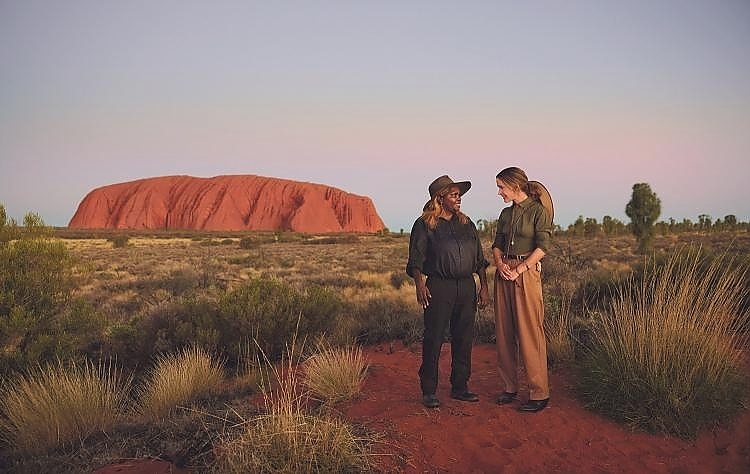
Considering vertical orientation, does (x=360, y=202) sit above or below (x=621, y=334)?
above

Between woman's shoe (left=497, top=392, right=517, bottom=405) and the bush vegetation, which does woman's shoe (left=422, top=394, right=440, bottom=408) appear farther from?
the bush vegetation

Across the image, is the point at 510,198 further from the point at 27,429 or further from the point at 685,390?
the point at 27,429

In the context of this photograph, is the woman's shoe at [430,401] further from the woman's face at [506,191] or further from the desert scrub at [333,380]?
the woman's face at [506,191]

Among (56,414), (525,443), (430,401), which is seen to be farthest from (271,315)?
(525,443)

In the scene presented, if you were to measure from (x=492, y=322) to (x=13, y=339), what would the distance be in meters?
6.52

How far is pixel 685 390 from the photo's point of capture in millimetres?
4277

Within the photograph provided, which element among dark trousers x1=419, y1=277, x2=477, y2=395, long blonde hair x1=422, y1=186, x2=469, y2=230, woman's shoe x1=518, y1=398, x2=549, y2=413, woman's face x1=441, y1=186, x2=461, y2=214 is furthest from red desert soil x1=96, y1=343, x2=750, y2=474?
woman's face x1=441, y1=186, x2=461, y2=214

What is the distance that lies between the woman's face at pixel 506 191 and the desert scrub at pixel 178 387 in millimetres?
3825

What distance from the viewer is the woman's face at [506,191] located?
180 inches

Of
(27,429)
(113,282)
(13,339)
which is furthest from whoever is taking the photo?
(113,282)

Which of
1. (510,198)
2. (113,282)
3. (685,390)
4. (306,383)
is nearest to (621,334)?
(685,390)

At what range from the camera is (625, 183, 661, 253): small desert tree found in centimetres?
2505

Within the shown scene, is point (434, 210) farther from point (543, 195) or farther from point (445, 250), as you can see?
point (543, 195)

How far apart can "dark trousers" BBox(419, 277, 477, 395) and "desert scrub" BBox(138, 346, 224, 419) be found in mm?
2593
